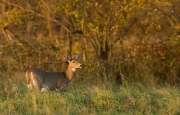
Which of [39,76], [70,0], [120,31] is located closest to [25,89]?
[39,76]

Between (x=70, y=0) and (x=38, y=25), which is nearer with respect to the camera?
(x=70, y=0)

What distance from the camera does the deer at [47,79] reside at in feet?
36.2

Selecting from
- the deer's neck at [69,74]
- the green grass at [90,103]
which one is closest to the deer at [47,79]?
the deer's neck at [69,74]

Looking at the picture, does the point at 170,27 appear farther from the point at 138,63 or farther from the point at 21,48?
the point at 21,48

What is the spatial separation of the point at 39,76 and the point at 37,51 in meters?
3.08

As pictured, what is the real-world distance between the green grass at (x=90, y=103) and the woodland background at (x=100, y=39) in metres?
3.35

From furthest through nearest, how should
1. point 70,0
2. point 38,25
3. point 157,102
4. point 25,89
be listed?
point 38,25
point 70,0
point 25,89
point 157,102

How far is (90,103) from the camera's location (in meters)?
9.45

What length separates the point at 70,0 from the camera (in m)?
12.9

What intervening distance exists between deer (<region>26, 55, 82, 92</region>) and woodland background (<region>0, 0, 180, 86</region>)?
5.05ft

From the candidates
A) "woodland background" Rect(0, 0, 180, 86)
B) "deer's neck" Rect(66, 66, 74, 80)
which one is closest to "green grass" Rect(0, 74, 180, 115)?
"deer's neck" Rect(66, 66, 74, 80)

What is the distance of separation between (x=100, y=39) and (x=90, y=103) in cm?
513

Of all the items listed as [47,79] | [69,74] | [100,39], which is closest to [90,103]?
[47,79]

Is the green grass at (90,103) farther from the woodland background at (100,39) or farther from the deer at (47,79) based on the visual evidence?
the woodland background at (100,39)
